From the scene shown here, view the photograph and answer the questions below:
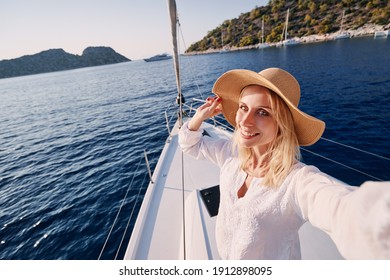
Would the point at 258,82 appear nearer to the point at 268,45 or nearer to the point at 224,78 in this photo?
the point at 224,78

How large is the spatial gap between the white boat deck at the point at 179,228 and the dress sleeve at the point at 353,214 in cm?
213

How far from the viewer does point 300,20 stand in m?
91.9

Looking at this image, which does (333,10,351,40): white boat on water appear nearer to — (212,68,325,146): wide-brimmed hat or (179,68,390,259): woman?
(212,68,325,146): wide-brimmed hat

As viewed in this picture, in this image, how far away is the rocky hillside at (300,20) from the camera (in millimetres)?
69000

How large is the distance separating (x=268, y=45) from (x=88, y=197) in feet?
325

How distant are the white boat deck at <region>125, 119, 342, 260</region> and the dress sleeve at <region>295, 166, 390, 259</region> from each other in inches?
84.0

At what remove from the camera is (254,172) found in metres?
1.58

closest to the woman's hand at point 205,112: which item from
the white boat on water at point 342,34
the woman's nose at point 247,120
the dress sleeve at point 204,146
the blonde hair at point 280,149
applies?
the dress sleeve at point 204,146

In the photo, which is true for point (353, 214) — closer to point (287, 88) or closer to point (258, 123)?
point (258, 123)

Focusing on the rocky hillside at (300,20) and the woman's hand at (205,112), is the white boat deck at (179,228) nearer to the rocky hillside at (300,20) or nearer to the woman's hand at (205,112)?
the woman's hand at (205,112)

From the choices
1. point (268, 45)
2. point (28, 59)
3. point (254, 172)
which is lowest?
point (254, 172)

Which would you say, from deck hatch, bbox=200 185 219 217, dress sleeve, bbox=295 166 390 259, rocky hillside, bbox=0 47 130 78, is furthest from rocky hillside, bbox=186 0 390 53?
rocky hillside, bbox=0 47 130 78

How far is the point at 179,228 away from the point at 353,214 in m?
3.22

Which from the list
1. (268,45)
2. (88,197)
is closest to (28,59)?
(268,45)
